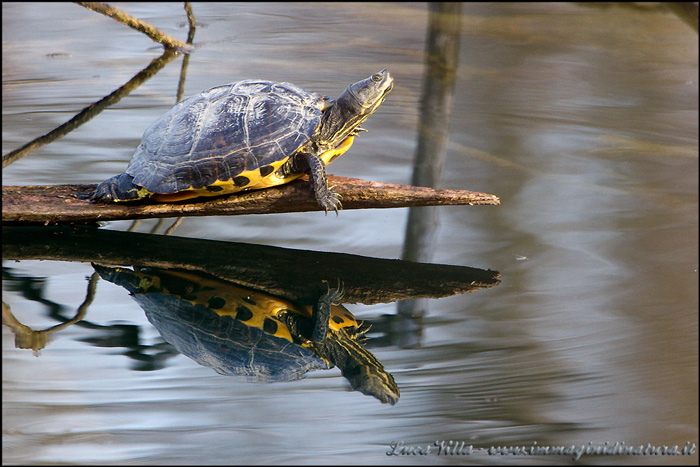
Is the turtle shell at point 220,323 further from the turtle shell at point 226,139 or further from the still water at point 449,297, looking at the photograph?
the turtle shell at point 226,139

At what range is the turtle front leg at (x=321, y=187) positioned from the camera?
2.28 metres

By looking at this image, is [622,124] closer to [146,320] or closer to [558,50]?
[558,50]

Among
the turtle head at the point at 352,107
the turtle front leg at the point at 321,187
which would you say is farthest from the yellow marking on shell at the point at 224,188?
the turtle head at the point at 352,107

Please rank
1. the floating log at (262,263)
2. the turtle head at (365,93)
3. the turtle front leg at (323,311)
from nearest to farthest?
1. the turtle front leg at (323,311)
2. the floating log at (262,263)
3. the turtle head at (365,93)

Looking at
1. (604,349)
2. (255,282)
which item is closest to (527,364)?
(604,349)

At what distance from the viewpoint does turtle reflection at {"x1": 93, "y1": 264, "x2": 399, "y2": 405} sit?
176cm

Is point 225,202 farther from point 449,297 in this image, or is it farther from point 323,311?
point 449,297

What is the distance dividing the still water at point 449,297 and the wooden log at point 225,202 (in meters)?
0.17

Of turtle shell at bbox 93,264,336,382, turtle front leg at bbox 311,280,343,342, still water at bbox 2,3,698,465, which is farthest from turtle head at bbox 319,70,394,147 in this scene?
turtle shell at bbox 93,264,336,382

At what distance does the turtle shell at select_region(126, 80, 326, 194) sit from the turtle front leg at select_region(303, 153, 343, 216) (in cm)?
9

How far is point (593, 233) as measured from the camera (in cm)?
266

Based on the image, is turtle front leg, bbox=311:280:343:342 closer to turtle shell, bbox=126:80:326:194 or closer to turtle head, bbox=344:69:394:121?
turtle shell, bbox=126:80:326:194

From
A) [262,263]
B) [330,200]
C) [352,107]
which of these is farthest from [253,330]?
[352,107]

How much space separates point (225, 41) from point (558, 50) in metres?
2.82
